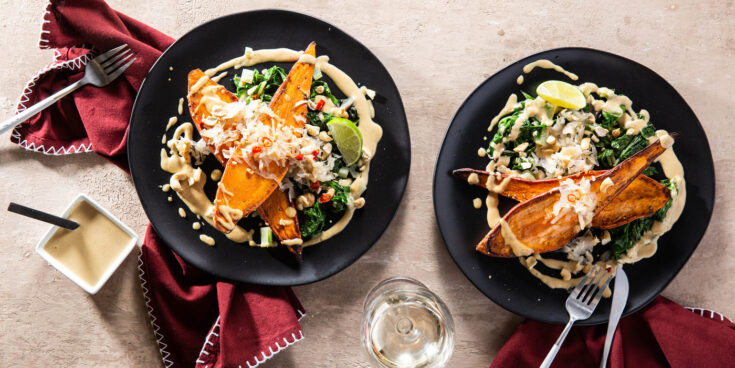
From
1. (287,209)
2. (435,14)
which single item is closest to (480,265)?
(287,209)

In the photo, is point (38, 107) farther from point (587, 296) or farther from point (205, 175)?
point (587, 296)

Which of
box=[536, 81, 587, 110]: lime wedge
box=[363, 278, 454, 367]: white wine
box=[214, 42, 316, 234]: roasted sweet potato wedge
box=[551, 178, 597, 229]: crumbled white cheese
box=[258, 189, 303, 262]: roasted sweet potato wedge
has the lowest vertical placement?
box=[363, 278, 454, 367]: white wine

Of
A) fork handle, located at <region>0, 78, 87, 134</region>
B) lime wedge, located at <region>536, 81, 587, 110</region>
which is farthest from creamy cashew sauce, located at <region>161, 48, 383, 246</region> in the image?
lime wedge, located at <region>536, 81, 587, 110</region>

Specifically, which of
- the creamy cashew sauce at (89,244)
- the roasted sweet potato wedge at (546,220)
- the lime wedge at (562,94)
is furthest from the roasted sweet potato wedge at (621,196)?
the creamy cashew sauce at (89,244)

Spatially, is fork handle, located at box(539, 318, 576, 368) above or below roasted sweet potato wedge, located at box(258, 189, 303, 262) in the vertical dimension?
below

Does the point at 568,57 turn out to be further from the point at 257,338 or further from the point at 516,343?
the point at 257,338

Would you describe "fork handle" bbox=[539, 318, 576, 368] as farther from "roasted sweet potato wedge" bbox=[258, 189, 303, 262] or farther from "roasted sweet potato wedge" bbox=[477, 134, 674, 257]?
"roasted sweet potato wedge" bbox=[258, 189, 303, 262]

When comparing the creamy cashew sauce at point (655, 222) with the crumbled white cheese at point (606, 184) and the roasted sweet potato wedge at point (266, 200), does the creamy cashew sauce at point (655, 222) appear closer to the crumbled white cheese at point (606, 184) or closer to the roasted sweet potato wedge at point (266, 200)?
the crumbled white cheese at point (606, 184)
